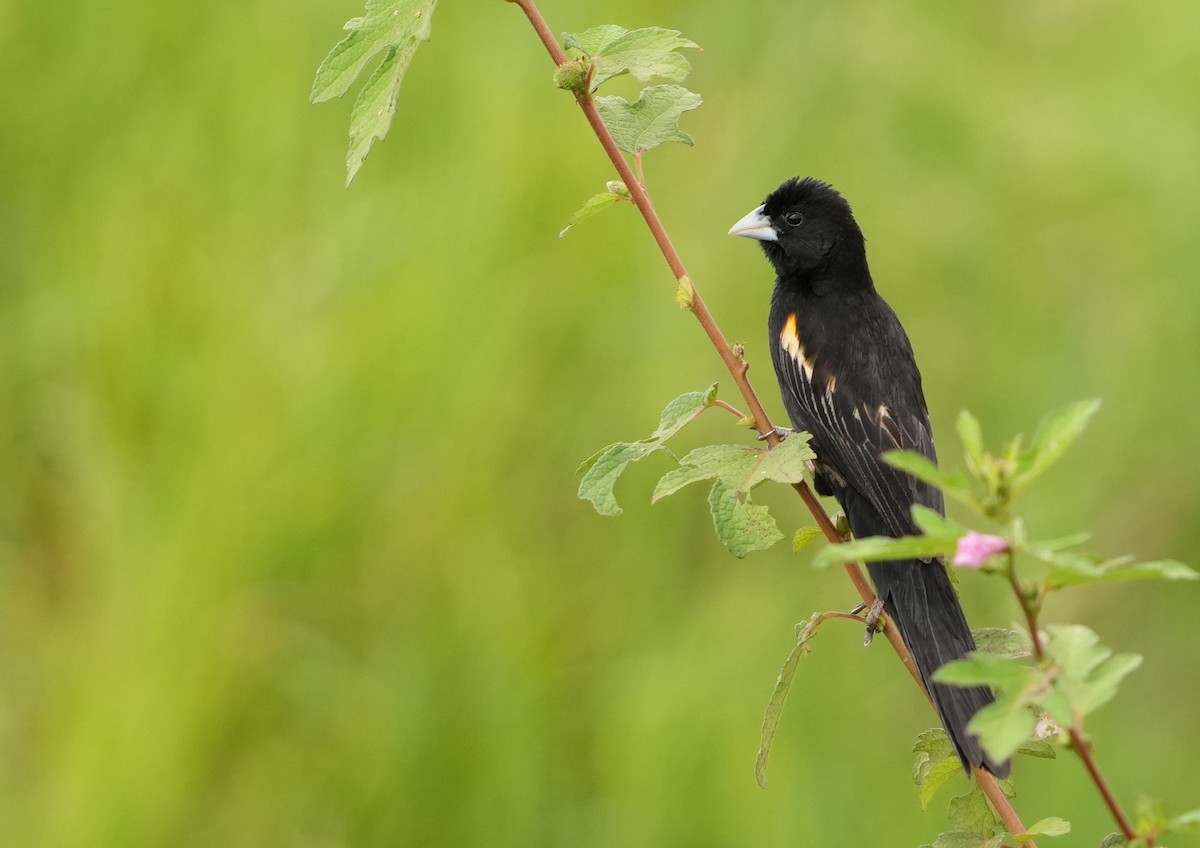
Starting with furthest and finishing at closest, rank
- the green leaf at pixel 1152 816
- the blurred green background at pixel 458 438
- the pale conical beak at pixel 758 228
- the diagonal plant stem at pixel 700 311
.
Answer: the blurred green background at pixel 458 438, the pale conical beak at pixel 758 228, the diagonal plant stem at pixel 700 311, the green leaf at pixel 1152 816

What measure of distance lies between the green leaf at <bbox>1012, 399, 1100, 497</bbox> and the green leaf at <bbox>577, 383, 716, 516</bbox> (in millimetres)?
573

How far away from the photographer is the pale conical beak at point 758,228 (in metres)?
2.88

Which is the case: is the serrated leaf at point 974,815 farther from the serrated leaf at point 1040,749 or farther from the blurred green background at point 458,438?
the blurred green background at point 458,438

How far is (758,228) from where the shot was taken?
9.49 feet

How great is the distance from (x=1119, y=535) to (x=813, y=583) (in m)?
1.46

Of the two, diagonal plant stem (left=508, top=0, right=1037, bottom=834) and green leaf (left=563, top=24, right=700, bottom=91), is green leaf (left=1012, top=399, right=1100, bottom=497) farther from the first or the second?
green leaf (left=563, top=24, right=700, bottom=91)

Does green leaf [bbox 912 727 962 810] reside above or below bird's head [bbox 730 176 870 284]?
below

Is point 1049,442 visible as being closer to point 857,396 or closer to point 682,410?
point 682,410

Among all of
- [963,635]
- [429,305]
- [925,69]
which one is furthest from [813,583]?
[925,69]

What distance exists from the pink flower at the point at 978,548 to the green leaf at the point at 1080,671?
0.07 metres

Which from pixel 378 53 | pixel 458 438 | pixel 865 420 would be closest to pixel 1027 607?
pixel 378 53

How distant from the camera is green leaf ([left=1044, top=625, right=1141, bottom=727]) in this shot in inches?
36.2

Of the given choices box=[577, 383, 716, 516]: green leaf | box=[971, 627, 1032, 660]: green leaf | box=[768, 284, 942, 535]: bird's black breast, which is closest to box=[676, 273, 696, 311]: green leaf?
box=[577, 383, 716, 516]: green leaf

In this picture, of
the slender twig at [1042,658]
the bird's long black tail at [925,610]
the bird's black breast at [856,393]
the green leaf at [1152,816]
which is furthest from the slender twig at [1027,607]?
the bird's black breast at [856,393]
